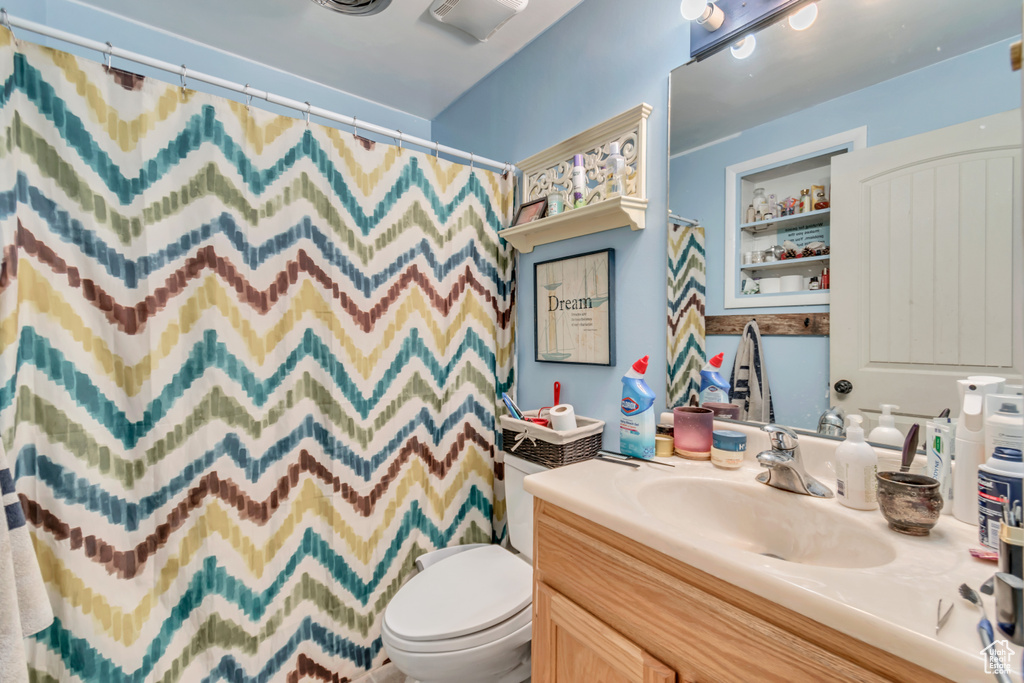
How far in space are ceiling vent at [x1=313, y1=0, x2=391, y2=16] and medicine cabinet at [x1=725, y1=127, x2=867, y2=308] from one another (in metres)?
1.34

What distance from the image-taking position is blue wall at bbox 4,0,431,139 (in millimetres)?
1508

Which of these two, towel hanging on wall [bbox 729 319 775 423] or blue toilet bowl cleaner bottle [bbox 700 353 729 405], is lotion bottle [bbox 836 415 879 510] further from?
blue toilet bowl cleaner bottle [bbox 700 353 729 405]

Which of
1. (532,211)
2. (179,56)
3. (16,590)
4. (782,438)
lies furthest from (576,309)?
(179,56)

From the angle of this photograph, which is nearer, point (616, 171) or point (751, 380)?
point (751, 380)

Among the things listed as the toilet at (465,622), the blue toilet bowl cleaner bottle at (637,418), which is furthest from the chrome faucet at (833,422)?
the toilet at (465,622)

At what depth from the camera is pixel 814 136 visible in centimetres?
98


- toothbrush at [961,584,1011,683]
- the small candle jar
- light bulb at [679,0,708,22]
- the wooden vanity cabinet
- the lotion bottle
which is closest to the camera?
toothbrush at [961,584,1011,683]

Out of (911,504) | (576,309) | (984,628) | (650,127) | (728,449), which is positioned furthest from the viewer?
(576,309)

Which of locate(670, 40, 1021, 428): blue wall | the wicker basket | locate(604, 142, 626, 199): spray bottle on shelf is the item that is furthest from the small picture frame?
the wicker basket

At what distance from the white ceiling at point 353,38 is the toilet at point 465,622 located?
1.67 metres

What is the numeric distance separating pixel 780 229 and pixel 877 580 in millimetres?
753

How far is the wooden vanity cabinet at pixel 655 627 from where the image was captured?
0.55 meters

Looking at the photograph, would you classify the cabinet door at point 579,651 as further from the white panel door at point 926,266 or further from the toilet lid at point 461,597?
the white panel door at point 926,266

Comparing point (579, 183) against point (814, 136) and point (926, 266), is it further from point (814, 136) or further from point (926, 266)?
point (926, 266)
